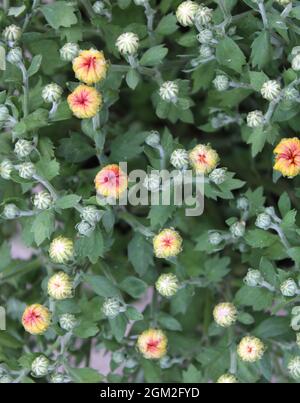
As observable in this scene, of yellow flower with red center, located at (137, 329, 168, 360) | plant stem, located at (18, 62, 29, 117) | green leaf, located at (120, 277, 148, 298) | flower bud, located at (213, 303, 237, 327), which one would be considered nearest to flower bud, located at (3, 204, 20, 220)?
plant stem, located at (18, 62, 29, 117)

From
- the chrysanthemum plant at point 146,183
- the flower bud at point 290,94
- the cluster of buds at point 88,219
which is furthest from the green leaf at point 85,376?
the flower bud at point 290,94

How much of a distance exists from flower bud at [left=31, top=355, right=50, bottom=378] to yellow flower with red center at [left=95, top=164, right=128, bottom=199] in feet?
1.41

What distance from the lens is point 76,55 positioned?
1.52 m

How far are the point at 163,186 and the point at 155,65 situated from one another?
0.31 meters

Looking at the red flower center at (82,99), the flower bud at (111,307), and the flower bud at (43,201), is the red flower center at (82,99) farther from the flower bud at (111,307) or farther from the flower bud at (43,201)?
the flower bud at (111,307)

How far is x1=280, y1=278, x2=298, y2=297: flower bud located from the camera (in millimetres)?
1497

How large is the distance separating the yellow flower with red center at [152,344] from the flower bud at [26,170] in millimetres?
467

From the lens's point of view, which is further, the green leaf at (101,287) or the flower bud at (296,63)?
the green leaf at (101,287)

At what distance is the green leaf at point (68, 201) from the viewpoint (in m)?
1.50

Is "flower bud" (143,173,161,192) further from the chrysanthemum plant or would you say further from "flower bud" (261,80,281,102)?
"flower bud" (261,80,281,102)

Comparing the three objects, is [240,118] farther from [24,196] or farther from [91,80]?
[24,196]

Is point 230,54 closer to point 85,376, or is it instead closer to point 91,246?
point 91,246

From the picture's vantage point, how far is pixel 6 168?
153 cm
